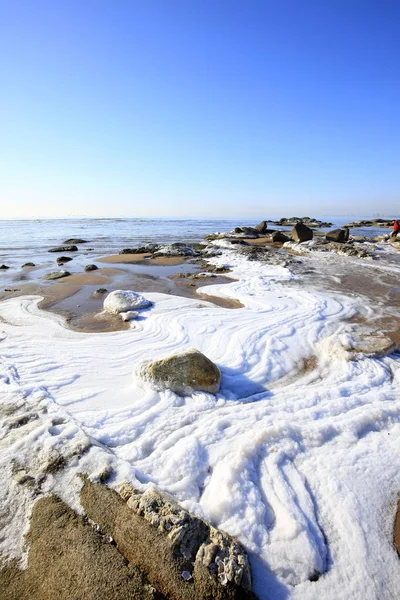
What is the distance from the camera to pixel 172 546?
5.37 feet

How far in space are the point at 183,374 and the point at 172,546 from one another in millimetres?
1927

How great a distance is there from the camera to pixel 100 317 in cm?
637

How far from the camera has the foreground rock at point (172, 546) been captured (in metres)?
1.49

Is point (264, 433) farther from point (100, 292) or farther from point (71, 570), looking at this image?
point (100, 292)

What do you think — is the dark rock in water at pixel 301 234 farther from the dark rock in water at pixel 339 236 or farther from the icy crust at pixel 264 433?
the icy crust at pixel 264 433

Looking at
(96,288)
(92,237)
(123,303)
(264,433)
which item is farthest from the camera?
(92,237)

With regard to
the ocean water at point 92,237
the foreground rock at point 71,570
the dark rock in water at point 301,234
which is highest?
the dark rock in water at point 301,234

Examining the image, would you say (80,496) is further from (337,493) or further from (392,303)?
(392,303)

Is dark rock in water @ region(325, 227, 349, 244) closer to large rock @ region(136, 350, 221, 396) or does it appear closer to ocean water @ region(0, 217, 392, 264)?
ocean water @ region(0, 217, 392, 264)

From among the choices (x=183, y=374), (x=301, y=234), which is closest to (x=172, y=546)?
(x=183, y=374)

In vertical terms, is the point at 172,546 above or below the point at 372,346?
above

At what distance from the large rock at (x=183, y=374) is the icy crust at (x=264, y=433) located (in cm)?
12

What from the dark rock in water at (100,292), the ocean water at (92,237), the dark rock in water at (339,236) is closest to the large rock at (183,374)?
the dark rock in water at (100,292)

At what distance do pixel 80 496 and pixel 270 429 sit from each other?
171 cm
